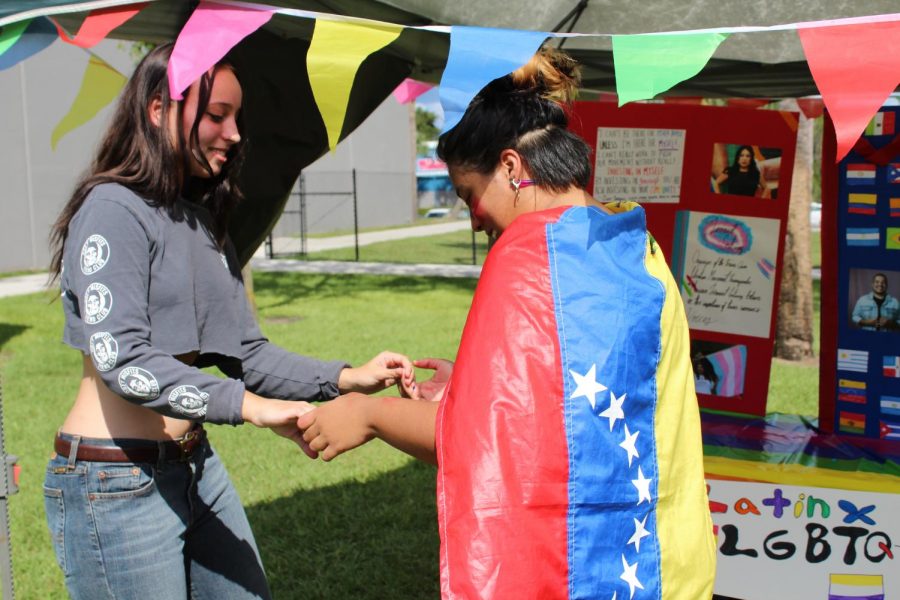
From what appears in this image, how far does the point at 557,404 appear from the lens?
1486 millimetres

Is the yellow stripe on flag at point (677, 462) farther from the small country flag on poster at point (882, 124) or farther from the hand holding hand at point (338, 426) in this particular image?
the small country flag on poster at point (882, 124)

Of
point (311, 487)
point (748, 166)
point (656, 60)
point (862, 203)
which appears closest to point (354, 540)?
→ point (311, 487)

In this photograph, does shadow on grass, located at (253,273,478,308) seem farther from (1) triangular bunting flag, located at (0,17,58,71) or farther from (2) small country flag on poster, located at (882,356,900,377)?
(1) triangular bunting flag, located at (0,17,58,71)

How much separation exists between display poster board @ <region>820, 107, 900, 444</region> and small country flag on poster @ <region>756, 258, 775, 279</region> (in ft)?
0.74

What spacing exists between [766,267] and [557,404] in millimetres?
2687

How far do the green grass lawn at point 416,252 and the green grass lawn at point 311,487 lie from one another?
905 cm

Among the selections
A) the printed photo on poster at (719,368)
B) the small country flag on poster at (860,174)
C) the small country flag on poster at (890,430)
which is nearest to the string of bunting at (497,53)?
the small country flag on poster at (860,174)

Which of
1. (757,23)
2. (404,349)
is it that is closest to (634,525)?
(757,23)

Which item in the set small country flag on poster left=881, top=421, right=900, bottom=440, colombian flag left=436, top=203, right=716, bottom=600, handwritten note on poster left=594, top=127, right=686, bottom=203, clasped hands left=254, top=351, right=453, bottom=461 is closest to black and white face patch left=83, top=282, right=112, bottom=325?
clasped hands left=254, top=351, right=453, bottom=461

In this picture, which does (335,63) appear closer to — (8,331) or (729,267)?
(729,267)

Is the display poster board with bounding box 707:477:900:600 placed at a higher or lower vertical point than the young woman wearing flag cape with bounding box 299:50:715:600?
lower

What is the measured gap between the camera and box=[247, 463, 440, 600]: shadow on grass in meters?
3.85

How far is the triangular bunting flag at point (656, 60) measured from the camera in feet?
5.75

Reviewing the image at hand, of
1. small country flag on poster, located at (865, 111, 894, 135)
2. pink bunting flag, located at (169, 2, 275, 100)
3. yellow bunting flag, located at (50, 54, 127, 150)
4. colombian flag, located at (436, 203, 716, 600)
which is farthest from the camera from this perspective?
small country flag on poster, located at (865, 111, 894, 135)
